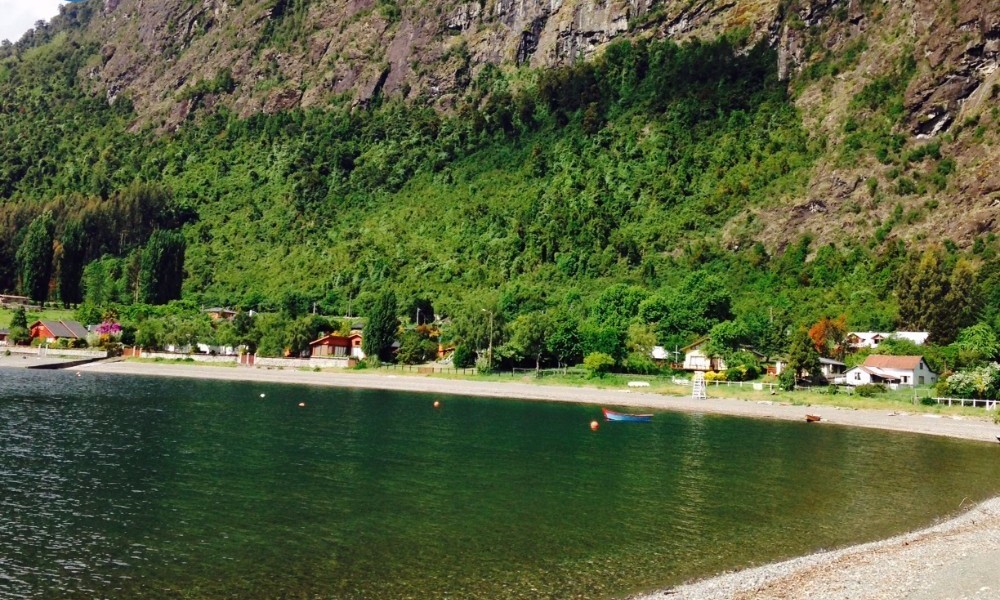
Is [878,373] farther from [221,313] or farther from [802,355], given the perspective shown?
[221,313]

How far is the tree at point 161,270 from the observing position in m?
160

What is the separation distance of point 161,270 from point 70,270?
16602 mm

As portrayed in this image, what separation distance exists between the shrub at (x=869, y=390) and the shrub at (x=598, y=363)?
3053 cm

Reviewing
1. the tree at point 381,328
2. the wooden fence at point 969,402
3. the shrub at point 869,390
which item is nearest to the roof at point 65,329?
the tree at point 381,328

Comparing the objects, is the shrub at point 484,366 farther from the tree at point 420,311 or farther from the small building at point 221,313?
the small building at point 221,313

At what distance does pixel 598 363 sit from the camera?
103 m

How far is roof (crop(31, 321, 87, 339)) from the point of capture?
12756cm

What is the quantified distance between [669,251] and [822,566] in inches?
5136

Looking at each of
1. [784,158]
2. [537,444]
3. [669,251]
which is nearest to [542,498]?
[537,444]

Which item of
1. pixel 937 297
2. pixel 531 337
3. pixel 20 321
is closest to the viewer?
pixel 531 337

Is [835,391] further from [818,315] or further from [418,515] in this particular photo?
[418,515]

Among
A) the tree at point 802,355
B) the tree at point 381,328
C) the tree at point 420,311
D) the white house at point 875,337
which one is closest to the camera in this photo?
the tree at point 802,355

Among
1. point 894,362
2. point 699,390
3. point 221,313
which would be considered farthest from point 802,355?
point 221,313

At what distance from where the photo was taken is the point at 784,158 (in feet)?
517
